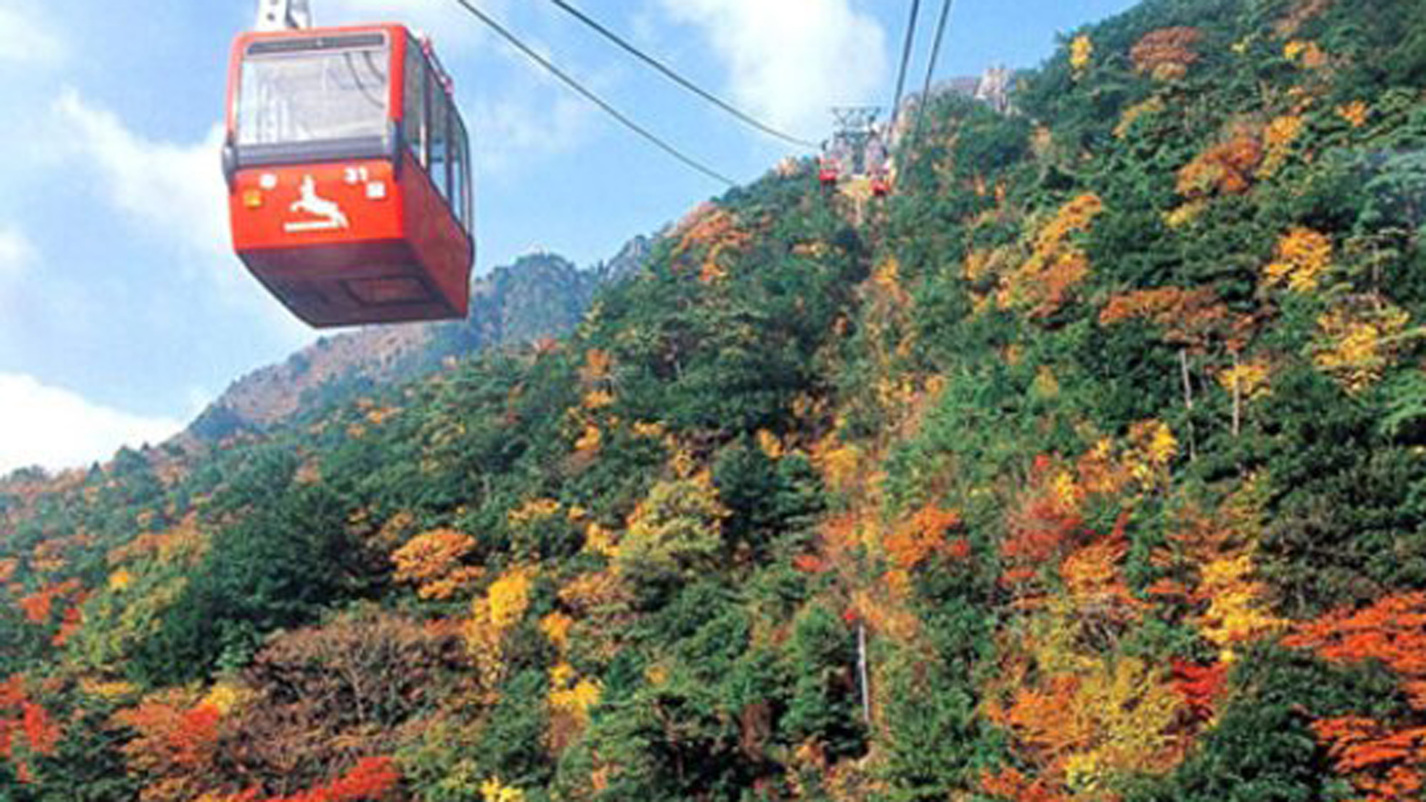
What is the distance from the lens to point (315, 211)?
1036 cm

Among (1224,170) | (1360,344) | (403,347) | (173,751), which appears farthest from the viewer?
(403,347)

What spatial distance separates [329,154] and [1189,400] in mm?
26491

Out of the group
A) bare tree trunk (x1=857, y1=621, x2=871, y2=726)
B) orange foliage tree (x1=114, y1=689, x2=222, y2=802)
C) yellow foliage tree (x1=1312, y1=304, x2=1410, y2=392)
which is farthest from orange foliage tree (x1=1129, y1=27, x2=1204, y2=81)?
orange foliage tree (x1=114, y1=689, x2=222, y2=802)

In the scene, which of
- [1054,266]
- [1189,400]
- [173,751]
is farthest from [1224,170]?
[173,751]

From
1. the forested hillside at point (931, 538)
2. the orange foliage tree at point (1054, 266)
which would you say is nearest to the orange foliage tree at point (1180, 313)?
the forested hillside at point (931, 538)

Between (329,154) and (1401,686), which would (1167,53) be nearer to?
(1401,686)

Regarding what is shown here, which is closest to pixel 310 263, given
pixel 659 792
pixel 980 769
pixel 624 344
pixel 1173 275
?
pixel 980 769

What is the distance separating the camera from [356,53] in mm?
10648

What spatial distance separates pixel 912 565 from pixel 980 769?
7.50 meters

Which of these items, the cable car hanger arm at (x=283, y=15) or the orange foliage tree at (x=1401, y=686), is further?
the orange foliage tree at (x=1401, y=686)

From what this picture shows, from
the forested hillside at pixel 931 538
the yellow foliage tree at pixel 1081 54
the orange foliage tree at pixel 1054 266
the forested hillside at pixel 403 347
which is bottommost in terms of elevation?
the forested hillside at pixel 931 538

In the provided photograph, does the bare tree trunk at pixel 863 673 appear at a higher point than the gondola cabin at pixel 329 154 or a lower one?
lower

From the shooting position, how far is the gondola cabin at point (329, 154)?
10.4 m

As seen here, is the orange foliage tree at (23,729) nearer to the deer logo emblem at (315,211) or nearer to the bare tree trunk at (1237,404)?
the deer logo emblem at (315,211)
